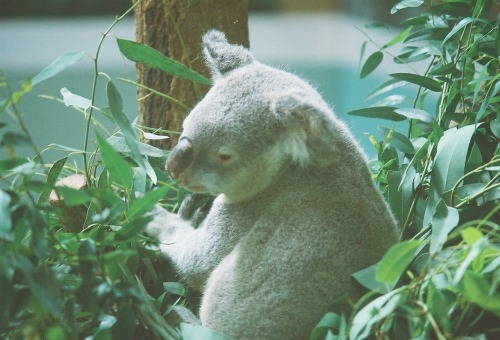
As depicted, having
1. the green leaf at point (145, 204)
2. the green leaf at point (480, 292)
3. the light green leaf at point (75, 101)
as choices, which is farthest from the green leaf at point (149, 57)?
the green leaf at point (480, 292)

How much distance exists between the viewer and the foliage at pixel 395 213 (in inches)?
55.7

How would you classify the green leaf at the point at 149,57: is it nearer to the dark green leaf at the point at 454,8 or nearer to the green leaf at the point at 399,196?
the green leaf at the point at 399,196

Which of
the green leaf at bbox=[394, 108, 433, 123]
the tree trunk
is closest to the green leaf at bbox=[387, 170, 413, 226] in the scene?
the green leaf at bbox=[394, 108, 433, 123]

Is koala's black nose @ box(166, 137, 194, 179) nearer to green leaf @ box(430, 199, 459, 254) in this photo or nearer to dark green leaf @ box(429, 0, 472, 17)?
green leaf @ box(430, 199, 459, 254)

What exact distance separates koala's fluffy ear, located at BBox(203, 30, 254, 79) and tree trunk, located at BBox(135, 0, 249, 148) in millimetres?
262

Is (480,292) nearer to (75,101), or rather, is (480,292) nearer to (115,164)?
(115,164)

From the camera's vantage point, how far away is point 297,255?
75.4 inches

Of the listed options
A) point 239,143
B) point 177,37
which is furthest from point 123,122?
point 177,37

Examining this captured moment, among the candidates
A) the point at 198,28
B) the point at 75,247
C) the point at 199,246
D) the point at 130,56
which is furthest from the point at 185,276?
the point at 198,28

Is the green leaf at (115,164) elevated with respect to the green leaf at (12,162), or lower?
lower

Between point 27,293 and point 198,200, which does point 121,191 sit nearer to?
point 198,200

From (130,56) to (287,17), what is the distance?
3359mm

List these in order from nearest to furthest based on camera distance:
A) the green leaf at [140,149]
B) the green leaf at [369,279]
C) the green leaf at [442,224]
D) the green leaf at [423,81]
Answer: the green leaf at [442,224]
the green leaf at [369,279]
the green leaf at [140,149]
the green leaf at [423,81]

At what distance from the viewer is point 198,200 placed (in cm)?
256
